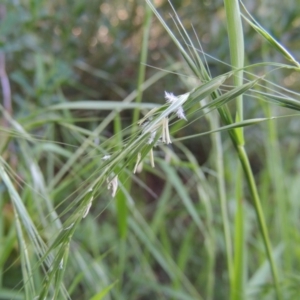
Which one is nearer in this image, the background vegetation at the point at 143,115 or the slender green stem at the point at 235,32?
the slender green stem at the point at 235,32

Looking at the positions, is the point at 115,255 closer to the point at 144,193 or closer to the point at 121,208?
the point at 144,193

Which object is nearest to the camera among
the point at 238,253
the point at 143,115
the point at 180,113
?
the point at 180,113

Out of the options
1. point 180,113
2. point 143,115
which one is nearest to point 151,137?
point 180,113

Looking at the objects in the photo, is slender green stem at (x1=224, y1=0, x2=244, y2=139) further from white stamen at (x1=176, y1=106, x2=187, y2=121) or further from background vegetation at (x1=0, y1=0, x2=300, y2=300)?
background vegetation at (x1=0, y1=0, x2=300, y2=300)

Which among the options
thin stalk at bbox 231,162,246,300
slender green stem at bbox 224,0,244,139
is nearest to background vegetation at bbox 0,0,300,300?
thin stalk at bbox 231,162,246,300

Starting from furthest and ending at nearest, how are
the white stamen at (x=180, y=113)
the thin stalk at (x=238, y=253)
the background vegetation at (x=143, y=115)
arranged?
the background vegetation at (x=143, y=115), the thin stalk at (x=238, y=253), the white stamen at (x=180, y=113)

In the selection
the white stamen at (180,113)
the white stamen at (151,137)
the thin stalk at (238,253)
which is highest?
the white stamen at (180,113)

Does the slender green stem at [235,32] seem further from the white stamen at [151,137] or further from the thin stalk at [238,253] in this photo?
the thin stalk at [238,253]

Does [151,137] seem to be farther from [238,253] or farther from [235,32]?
[238,253]

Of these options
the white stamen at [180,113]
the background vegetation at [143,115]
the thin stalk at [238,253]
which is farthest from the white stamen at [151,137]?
the background vegetation at [143,115]

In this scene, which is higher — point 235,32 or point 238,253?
point 235,32

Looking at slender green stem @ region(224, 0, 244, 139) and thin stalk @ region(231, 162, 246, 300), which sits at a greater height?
slender green stem @ region(224, 0, 244, 139)

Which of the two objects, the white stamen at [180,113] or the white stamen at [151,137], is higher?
the white stamen at [180,113]

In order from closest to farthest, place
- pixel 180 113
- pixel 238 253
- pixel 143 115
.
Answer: pixel 180 113, pixel 238 253, pixel 143 115
